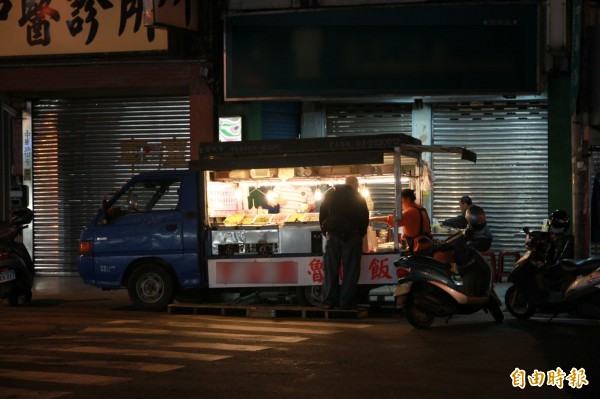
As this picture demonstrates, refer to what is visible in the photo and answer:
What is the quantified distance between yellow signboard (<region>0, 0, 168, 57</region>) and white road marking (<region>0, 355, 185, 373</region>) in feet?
33.3

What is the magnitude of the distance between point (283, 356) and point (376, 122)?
1039 centimetres

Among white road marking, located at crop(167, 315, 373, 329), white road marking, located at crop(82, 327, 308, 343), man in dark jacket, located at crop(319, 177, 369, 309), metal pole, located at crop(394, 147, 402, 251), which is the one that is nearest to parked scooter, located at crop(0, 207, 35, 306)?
white road marking, located at crop(167, 315, 373, 329)

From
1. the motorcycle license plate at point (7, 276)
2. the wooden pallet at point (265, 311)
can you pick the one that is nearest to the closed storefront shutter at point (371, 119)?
the wooden pallet at point (265, 311)

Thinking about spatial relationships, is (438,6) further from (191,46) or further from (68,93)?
(68,93)

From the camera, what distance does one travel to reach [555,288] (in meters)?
12.4

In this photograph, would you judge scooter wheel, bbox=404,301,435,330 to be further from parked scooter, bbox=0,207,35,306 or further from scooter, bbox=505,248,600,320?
parked scooter, bbox=0,207,35,306

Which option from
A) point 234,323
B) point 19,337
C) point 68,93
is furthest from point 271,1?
point 19,337

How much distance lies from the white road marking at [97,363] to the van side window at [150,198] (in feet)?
15.5

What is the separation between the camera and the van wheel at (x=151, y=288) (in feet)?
46.8

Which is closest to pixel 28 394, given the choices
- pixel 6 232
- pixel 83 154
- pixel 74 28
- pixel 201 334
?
→ pixel 201 334

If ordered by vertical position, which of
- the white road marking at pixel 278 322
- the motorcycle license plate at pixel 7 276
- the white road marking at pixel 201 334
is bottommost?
the white road marking at pixel 278 322

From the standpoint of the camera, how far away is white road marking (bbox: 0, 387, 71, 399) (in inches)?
309

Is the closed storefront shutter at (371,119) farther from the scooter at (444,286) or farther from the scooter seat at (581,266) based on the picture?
the scooter seat at (581,266)

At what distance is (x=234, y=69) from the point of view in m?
18.8
